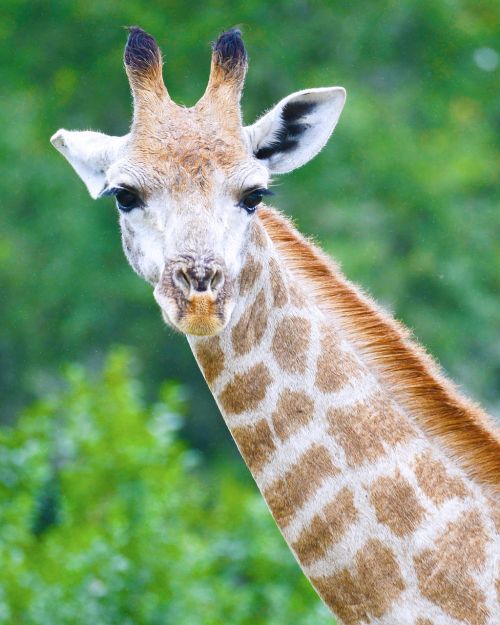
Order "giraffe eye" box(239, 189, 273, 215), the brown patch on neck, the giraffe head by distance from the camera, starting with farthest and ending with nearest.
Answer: "giraffe eye" box(239, 189, 273, 215)
the brown patch on neck
the giraffe head

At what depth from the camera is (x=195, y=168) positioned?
6.39 metres

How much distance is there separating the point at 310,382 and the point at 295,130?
1.36m

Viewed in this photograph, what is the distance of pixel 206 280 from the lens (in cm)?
602

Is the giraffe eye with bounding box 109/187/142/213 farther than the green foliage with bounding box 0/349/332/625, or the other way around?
the green foliage with bounding box 0/349/332/625

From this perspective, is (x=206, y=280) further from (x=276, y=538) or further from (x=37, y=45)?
(x=37, y=45)

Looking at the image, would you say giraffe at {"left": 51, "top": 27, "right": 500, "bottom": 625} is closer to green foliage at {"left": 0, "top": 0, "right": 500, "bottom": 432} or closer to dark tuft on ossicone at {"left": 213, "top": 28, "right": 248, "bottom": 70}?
dark tuft on ossicone at {"left": 213, "top": 28, "right": 248, "bottom": 70}

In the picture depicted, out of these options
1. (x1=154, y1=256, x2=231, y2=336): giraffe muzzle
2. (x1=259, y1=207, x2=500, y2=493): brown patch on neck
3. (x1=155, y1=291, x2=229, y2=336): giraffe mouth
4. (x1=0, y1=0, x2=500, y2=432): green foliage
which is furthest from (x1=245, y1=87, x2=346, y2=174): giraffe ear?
(x1=0, y1=0, x2=500, y2=432): green foliage

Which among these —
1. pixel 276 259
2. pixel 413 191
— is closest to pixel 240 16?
pixel 413 191

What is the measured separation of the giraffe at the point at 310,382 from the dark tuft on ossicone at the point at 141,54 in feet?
0.03

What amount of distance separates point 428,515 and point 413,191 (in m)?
23.7

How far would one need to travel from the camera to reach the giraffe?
6.00 m

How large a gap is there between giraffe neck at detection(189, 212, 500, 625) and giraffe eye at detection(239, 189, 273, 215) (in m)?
0.16

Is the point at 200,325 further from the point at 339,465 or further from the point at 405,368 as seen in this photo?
the point at 405,368

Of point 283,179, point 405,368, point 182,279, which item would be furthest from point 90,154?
point 283,179
